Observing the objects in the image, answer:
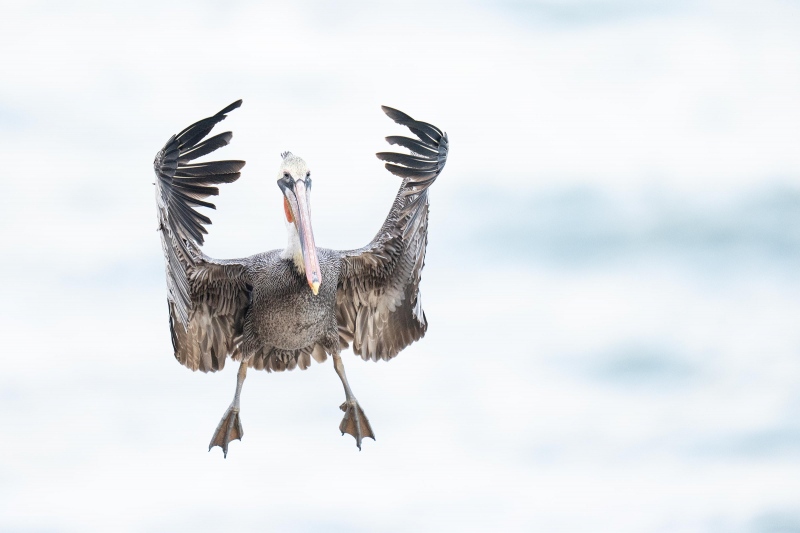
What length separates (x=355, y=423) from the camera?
2436 cm

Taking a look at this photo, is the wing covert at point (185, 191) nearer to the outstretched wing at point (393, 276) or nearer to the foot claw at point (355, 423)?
the outstretched wing at point (393, 276)

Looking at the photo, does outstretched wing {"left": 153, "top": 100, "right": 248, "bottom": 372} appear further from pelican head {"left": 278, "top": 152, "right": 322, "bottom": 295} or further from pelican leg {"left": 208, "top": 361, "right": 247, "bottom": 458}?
pelican head {"left": 278, "top": 152, "right": 322, "bottom": 295}

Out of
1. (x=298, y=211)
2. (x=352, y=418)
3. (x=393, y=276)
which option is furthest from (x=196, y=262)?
(x=352, y=418)

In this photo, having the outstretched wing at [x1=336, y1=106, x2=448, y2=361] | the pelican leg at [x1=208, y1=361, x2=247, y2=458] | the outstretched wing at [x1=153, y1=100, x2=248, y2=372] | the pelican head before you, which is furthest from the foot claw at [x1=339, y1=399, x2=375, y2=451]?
the pelican head

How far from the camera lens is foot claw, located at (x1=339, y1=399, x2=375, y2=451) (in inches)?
958

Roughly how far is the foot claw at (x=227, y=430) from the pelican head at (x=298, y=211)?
82.4 inches

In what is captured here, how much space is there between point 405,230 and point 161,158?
334cm

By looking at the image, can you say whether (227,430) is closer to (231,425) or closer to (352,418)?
(231,425)

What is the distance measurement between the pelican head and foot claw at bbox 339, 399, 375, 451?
2141 mm

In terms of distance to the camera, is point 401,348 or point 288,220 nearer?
point 288,220

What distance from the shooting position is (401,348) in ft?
82.4

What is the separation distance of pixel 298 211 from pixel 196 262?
1438mm

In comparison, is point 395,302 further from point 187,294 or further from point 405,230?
point 187,294

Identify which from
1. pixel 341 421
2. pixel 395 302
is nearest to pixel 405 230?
pixel 395 302
